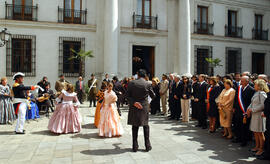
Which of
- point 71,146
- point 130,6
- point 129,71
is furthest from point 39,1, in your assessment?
point 71,146

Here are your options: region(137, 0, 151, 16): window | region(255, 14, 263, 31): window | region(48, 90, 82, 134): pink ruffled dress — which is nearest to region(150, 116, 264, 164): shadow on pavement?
region(48, 90, 82, 134): pink ruffled dress

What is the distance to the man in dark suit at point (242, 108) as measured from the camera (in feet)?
19.0

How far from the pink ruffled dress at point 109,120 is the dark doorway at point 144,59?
11.5 meters

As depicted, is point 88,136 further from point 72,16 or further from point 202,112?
point 72,16

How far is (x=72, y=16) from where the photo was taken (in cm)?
1592

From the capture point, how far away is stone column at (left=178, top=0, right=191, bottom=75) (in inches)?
683

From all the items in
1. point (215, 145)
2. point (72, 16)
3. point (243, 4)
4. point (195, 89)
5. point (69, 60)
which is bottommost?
point (215, 145)

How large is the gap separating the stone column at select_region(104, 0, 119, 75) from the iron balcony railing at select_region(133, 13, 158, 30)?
2055 mm

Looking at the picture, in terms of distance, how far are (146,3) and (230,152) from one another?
14.7 m

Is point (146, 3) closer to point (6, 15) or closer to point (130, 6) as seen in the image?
point (130, 6)

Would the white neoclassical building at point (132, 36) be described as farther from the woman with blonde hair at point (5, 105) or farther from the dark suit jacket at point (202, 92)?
the dark suit jacket at point (202, 92)

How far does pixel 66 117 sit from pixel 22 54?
9.90 m

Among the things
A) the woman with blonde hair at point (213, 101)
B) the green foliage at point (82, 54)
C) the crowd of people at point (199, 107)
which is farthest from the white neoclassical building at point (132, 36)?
the woman with blonde hair at point (213, 101)

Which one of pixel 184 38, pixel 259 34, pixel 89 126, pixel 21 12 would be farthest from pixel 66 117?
pixel 259 34
